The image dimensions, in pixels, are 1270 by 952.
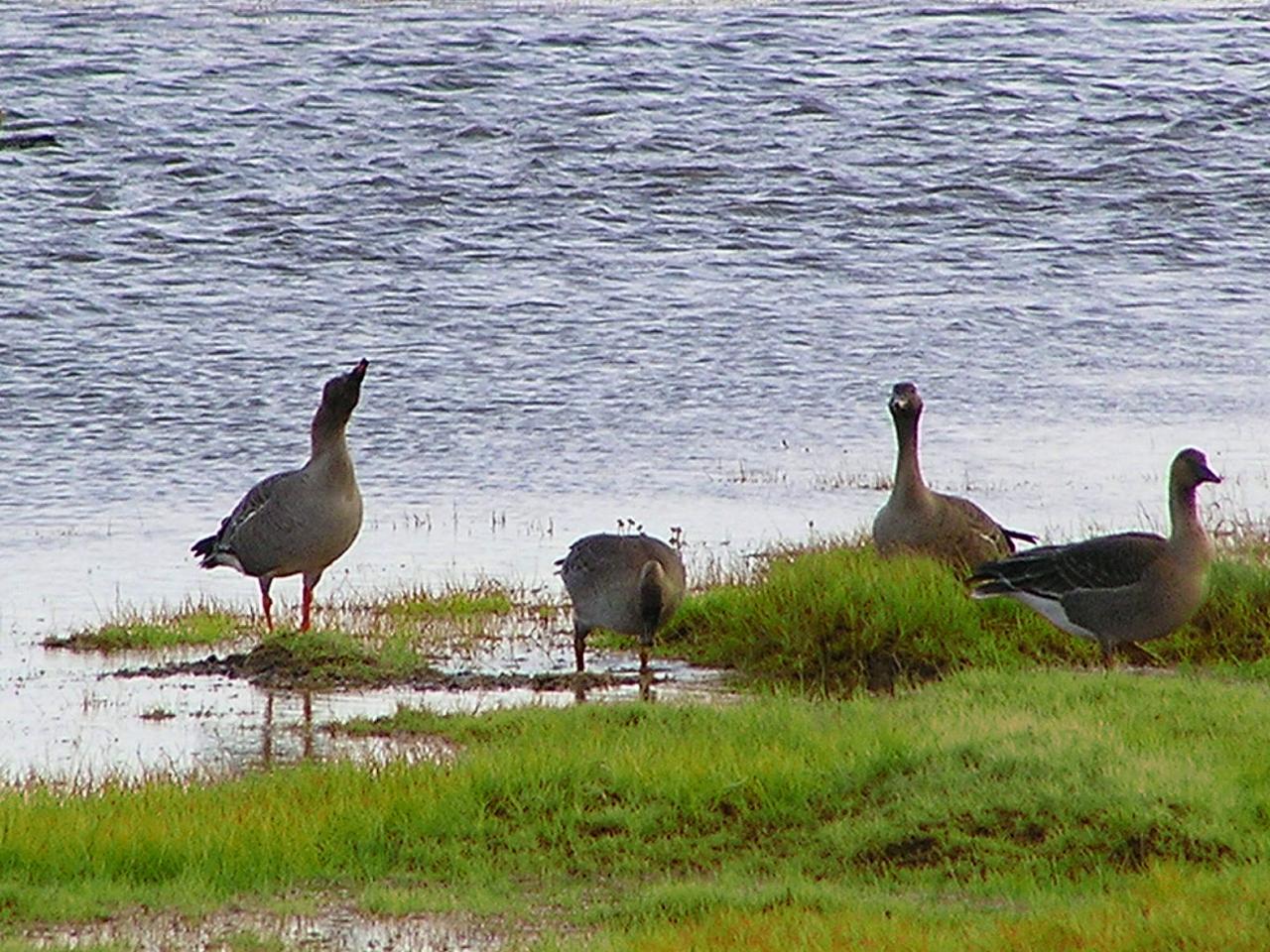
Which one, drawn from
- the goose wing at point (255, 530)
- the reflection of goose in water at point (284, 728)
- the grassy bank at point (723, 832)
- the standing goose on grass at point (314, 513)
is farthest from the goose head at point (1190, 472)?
the goose wing at point (255, 530)

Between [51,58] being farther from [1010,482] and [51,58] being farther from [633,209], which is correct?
[1010,482]

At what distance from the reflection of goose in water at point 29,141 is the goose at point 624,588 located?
23569 millimetres

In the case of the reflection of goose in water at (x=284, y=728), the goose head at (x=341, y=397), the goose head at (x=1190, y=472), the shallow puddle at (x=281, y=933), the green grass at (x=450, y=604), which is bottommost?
the reflection of goose in water at (x=284, y=728)

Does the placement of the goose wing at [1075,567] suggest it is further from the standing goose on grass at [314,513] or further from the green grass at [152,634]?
the green grass at [152,634]

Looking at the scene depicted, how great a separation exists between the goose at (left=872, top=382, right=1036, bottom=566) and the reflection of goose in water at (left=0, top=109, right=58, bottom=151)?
23.2 m

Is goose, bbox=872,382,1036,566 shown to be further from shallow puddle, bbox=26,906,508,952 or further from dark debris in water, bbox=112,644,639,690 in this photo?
shallow puddle, bbox=26,906,508,952

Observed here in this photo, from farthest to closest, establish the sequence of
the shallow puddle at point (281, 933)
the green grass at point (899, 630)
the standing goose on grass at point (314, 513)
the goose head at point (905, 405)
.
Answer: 1. the goose head at point (905, 405)
2. the standing goose on grass at point (314, 513)
3. the green grass at point (899, 630)
4. the shallow puddle at point (281, 933)

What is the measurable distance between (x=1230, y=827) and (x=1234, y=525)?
794 centimetres

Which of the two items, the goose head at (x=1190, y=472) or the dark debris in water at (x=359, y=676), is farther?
the dark debris in water at (x=359, y=676)

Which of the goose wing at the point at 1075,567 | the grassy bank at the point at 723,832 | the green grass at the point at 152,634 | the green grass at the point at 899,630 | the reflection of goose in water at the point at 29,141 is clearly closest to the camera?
the grassy bank at the point at 723,832

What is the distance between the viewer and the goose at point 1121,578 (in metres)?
11.7

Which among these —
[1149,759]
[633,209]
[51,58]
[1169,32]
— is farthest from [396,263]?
[1149,759]

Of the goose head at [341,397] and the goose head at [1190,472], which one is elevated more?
the goose head at [341,397]

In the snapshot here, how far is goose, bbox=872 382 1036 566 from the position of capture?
13.6 m
